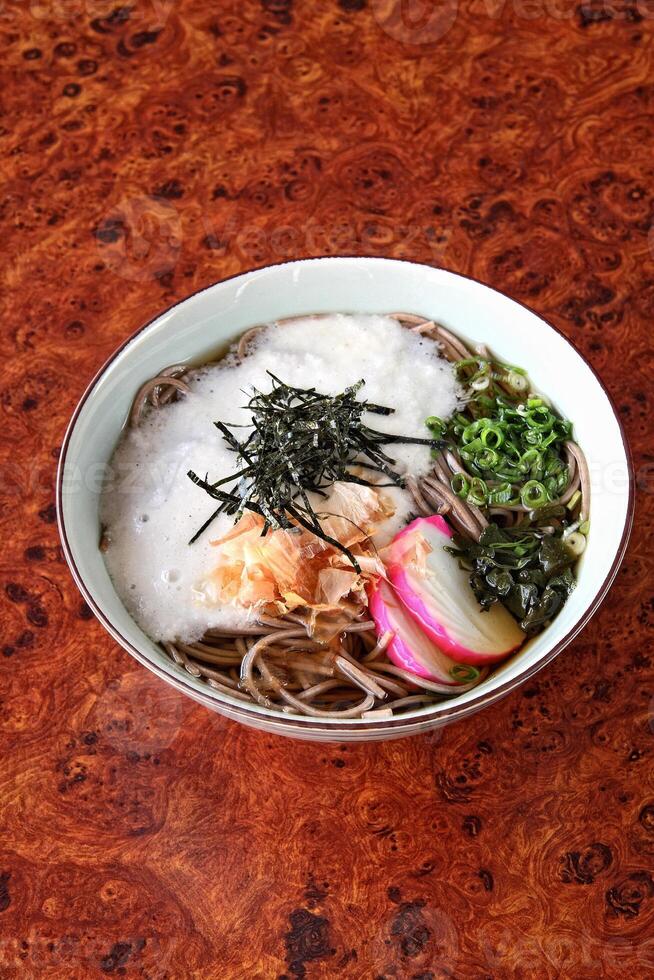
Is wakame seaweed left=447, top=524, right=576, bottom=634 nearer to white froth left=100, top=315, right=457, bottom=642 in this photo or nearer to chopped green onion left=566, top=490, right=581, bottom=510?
chopped green onion left=566, top=490, right=581, bottom=510

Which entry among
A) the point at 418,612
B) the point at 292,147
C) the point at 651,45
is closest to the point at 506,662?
the point at 418,612

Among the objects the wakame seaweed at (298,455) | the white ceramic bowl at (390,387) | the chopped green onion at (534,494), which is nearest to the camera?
the white ceramic bowl at (390,387)

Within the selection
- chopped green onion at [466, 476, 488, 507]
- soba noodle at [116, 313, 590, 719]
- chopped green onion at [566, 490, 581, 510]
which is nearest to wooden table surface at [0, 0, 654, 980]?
soba noodle at [116, 313, 590, 719]

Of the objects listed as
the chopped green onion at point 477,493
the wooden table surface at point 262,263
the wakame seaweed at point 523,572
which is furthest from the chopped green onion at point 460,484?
the wooden table surface at point 262,263

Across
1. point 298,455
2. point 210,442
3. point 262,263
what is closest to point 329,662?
point 298,455

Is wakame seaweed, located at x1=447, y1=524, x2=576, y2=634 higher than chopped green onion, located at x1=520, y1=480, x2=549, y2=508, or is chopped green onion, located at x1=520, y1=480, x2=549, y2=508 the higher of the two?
chopped green onion, located at x1=520, y1=480, x2=549, y2=508

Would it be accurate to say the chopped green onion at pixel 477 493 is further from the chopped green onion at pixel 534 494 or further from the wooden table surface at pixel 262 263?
the wooden table surface at pixel 262 263

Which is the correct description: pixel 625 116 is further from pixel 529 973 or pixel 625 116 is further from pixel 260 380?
pixel 529 973
